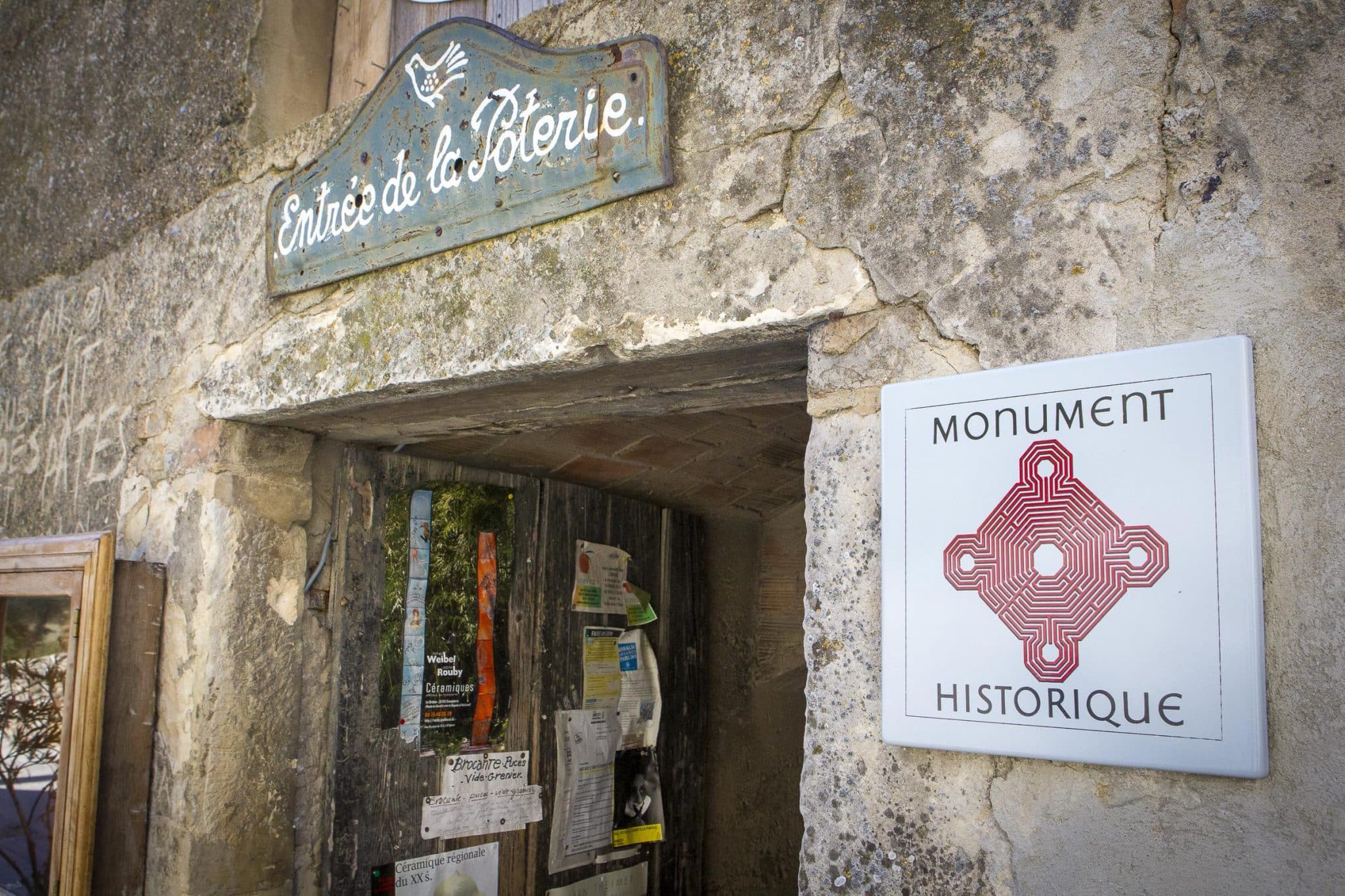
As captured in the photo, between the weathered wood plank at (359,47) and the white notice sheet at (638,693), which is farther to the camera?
the white notice sheet at (638,693)

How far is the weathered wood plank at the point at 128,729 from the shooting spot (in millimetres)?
2053

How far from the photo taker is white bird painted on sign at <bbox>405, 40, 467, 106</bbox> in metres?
1.82

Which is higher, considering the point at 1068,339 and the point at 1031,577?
the point at 1068,339

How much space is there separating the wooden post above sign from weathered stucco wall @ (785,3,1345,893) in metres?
0.35

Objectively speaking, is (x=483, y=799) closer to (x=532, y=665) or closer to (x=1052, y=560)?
(x=532, y=665)

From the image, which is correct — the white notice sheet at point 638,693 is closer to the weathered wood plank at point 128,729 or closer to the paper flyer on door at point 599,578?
the paper flyer on door at point 599,578

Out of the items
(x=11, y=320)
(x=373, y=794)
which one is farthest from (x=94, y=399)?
(x=373, y=794)

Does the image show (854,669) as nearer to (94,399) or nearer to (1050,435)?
(1050,435)

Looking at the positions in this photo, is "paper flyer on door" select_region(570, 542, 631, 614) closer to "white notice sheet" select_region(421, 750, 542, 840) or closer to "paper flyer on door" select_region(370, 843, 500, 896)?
"white notice sheet" select_region(421, 750, 542, 840)

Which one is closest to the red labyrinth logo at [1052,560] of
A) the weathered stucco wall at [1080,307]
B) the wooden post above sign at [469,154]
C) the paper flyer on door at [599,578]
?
the weathered stucco wall at [1080,307]

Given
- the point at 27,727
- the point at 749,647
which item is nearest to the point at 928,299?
the point at 749,647

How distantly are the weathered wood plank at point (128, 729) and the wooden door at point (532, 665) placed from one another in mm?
388

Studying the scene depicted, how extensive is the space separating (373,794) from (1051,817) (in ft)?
5.26

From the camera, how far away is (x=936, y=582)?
3.89 feet
